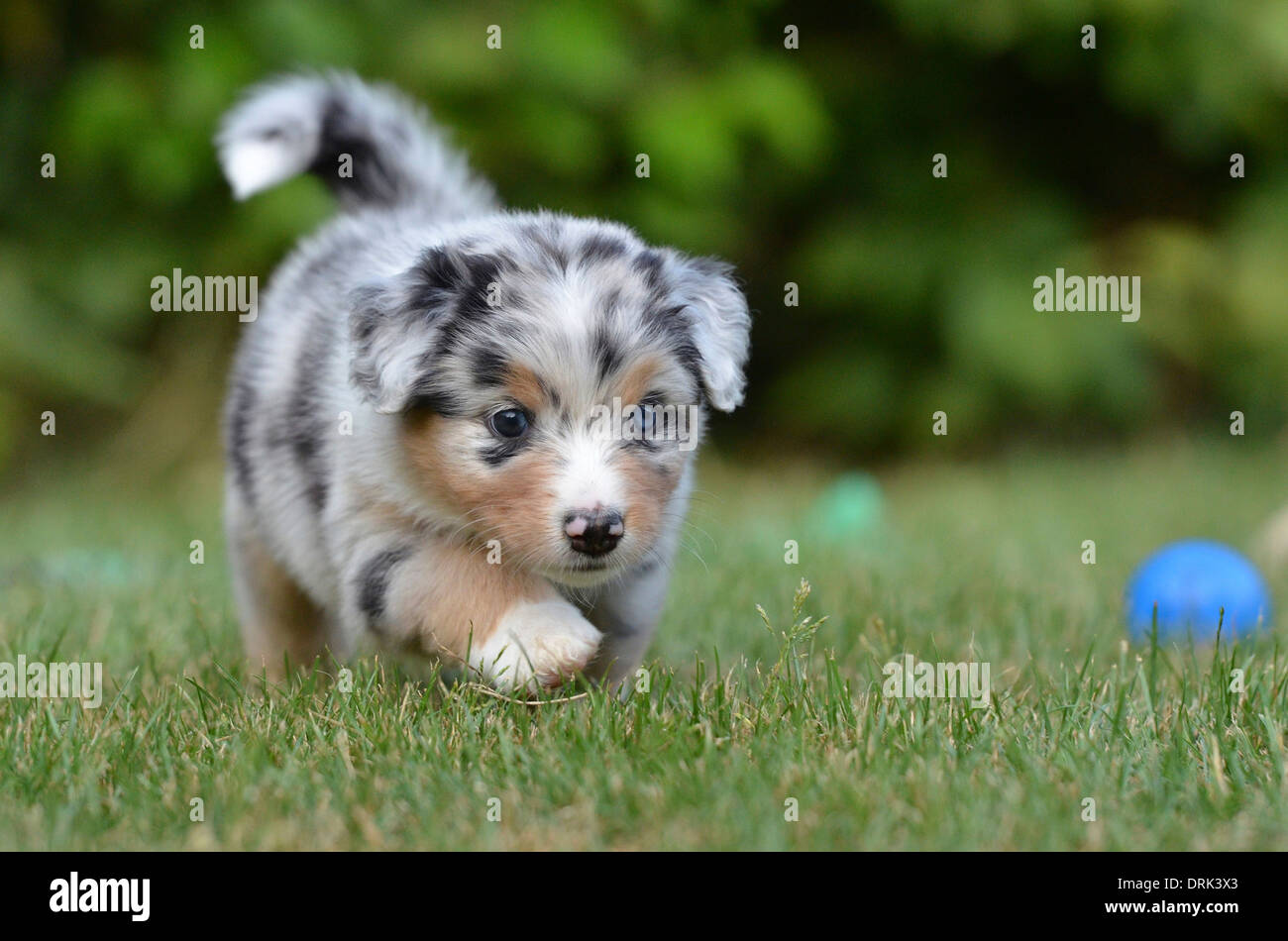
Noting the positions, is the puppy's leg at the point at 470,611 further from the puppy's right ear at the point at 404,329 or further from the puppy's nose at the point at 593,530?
the puppy's right ear at the point at 404,329

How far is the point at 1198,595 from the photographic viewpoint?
4.18 m

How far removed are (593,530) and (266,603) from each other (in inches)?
56.0

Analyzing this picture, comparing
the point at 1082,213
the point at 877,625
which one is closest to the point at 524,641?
the point at 877,625

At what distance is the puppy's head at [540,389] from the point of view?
295 cm

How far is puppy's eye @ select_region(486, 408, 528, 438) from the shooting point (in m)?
3.01

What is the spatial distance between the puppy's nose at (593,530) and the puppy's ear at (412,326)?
0.41 metres

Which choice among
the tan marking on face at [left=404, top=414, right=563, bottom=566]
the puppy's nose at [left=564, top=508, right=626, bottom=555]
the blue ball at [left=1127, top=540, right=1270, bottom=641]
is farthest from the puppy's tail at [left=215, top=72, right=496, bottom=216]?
the blue ball at [left=1127, top=540, right=1270, bottom=641]

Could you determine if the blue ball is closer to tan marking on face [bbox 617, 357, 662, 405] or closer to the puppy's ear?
tan marking on face [bbox 617, 357, 662, 405]

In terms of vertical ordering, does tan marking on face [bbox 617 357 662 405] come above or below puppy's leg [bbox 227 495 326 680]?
above

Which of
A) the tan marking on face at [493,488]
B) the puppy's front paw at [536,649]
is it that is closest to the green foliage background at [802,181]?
the tan marking on face at [493,488]
